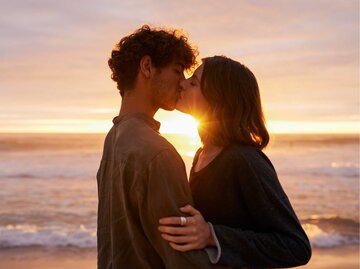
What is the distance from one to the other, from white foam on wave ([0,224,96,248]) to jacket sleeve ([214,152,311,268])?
7.13 metres

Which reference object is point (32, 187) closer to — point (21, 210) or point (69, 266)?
point (21, 210)

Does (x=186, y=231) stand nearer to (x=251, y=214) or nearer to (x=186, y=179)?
(x=186, y=179)

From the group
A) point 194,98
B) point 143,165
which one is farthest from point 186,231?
point 194,98

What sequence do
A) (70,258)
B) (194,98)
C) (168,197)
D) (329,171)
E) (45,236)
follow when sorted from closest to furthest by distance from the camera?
(168,197), (194,98), (70,258), (45,236), (329,171)

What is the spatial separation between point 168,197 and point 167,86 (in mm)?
763

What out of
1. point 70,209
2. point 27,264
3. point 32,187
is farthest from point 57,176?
point 27,264

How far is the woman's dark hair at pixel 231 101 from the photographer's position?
2.42 metres

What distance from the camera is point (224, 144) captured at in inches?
94.6

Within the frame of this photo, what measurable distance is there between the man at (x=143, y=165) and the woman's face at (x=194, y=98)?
57 millimetres

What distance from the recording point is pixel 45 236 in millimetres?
9609

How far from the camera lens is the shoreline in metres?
7.79

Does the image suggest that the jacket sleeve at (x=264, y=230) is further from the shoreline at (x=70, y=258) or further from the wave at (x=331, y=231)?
the wave at (x=331, y=231)

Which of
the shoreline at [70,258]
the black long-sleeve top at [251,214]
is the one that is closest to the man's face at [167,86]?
the black long-sleeve top at [251,214]

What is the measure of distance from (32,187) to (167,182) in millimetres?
16336
